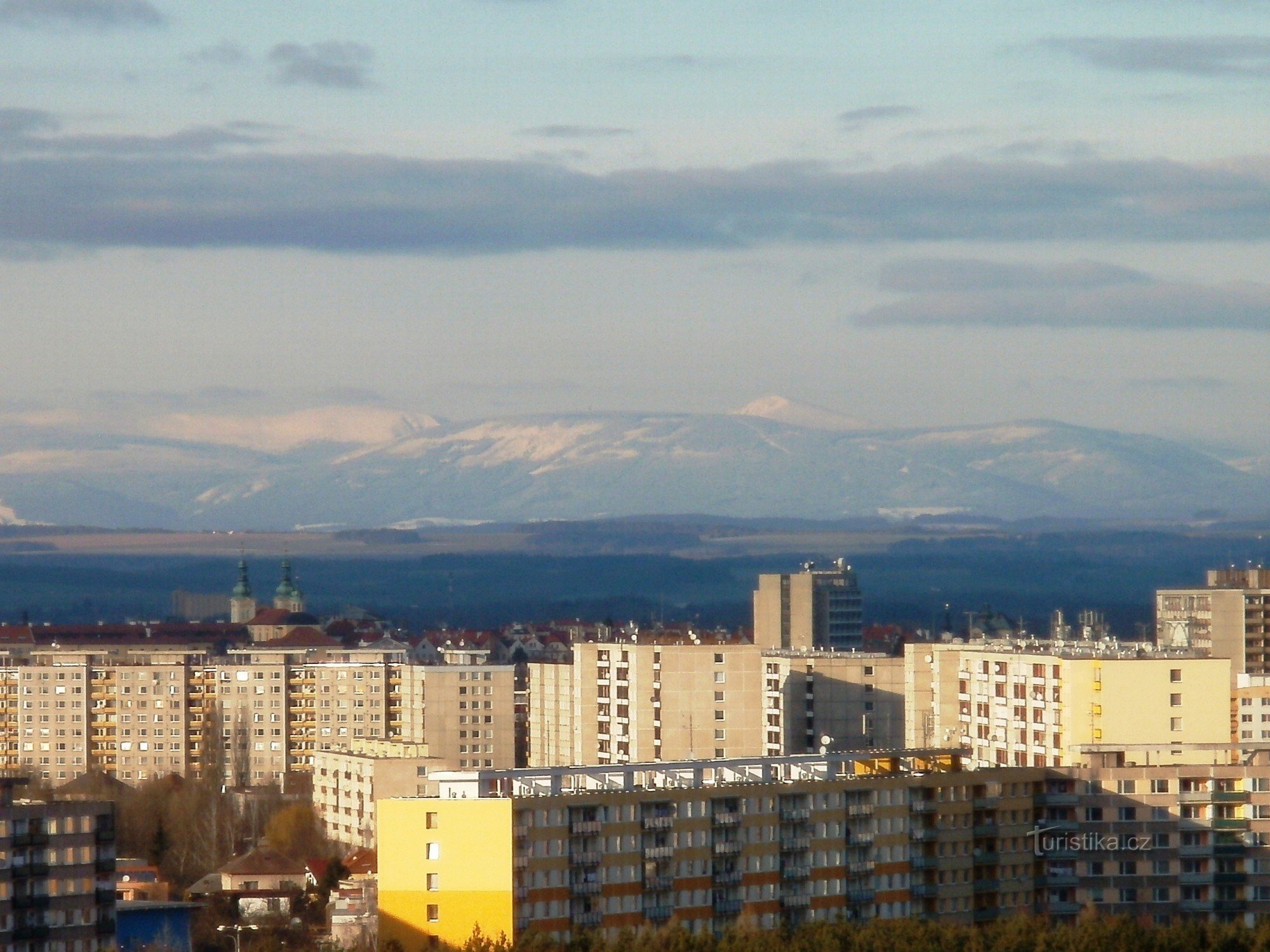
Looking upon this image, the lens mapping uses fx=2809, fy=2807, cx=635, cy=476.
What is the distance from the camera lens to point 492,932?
32.5m

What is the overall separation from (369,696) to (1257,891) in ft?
165

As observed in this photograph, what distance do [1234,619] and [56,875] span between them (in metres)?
63.3

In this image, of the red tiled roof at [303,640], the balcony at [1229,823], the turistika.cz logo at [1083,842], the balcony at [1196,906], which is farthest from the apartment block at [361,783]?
the red tiled roof at [303,640]

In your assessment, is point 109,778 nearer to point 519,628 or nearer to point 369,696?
point 369,696

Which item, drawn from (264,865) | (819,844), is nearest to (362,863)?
(264,865)

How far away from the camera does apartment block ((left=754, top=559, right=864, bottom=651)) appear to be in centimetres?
12100

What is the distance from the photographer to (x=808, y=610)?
12194cm


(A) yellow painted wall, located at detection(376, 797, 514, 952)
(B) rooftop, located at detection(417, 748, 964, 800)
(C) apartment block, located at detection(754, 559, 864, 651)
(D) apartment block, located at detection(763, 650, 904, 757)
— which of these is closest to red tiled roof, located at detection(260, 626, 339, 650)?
(C) apartment block, located at detection(754, 559, 864, 651)

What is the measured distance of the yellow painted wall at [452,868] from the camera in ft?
107

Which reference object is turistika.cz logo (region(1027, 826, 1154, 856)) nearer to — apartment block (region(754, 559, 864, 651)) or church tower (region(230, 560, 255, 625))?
apartment block (region(754, 559, 864, 651))

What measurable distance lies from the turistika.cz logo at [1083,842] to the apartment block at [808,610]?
7959cm

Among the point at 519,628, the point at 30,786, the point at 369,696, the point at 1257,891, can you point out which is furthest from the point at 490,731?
the point at 519,628

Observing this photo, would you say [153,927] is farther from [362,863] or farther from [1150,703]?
[1150,703]

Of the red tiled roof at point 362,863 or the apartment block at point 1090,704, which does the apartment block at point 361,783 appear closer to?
the red tiled roof at point 362,863
